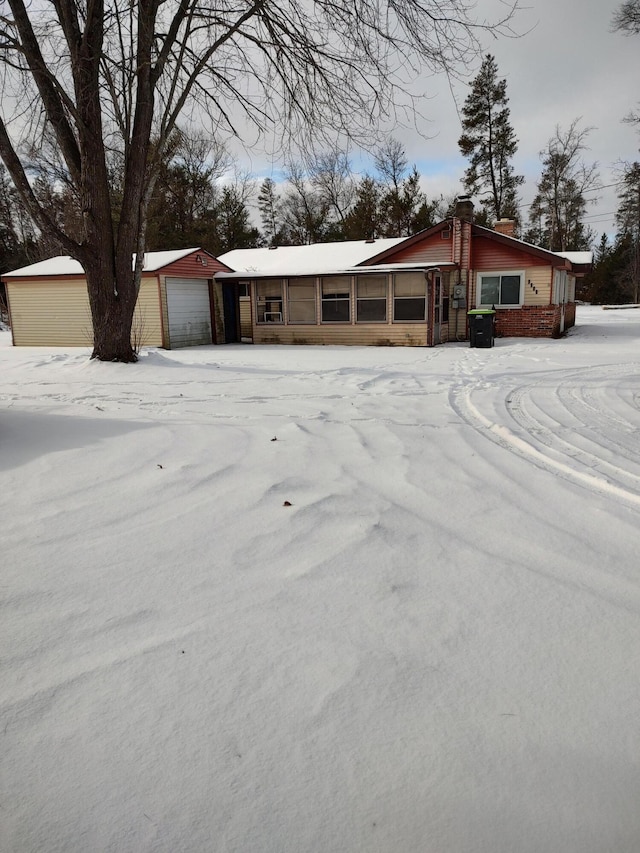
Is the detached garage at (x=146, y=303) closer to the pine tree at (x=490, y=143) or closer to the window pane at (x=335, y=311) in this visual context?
the window pane at (x=335, y=311)

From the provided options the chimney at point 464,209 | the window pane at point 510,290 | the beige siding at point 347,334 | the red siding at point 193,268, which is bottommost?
the beige siding at point 347,334

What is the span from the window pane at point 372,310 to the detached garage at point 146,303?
4977 mm

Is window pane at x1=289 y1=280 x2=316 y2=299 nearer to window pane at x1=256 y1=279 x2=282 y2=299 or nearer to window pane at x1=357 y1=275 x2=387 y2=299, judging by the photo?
window pane at x1=256 y1=279 x2=282 y2=299

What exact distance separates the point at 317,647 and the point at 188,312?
666 inches

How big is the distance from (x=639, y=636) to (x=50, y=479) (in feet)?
11.0

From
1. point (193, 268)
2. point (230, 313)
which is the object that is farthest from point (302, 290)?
point (193, 268)

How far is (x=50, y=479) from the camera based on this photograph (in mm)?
3660

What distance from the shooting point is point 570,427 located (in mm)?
5465

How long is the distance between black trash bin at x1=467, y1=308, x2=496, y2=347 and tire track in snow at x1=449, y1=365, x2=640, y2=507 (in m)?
7.12

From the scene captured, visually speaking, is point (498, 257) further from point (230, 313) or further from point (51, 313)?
point (51, 313)

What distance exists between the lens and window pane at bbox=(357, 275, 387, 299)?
57.4ft

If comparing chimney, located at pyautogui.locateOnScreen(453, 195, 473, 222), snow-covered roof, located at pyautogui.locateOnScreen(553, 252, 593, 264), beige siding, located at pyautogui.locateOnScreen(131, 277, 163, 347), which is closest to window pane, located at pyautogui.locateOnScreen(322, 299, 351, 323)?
chimney, located at pyautogui.locateOnScreen(453, 195, 473, 222)

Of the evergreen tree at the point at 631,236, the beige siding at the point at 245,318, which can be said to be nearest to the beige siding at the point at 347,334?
the beige siding at the point at 245,318

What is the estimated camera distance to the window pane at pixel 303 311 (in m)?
18.5
